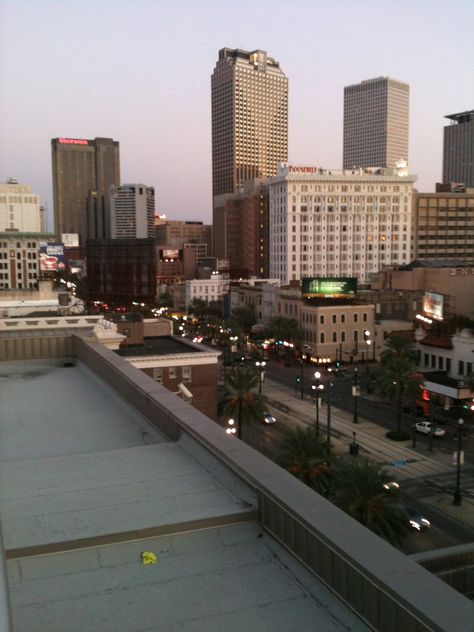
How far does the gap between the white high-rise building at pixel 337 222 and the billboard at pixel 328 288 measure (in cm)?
5558

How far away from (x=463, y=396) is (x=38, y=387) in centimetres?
4838

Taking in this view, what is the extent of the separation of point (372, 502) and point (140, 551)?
20027 mm

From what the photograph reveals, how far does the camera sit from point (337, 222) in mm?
158250

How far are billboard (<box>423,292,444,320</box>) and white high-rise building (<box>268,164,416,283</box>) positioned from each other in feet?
209

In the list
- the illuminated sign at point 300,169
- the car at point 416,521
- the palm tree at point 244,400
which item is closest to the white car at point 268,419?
the palm tree at point 244,400

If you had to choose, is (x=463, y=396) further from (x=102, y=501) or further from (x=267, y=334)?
(x=102, y=501)

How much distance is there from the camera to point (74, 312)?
4944 centimetres

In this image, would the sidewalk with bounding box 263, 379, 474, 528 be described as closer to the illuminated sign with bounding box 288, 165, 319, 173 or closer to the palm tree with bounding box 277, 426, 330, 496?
the palm tree with bounding box 277, 426, 330, 496

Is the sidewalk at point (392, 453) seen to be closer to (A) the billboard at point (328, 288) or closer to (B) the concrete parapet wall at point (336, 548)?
(B) the concrete parapet wall at point (336, 548)

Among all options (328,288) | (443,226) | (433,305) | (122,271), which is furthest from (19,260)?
(443,226)

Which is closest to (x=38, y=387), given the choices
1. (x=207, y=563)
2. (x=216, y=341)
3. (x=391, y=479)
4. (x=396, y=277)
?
(x=207, y=563)

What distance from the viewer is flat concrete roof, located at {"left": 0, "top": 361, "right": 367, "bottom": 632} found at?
6.18 meters

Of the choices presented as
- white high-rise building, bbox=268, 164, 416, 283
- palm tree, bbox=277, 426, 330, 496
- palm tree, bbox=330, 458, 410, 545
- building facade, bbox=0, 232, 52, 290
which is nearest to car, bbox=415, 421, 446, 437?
palm tree, bbox=277, 426, 330, 496

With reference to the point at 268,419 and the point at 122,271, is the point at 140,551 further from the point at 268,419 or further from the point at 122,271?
the point at 122,271
